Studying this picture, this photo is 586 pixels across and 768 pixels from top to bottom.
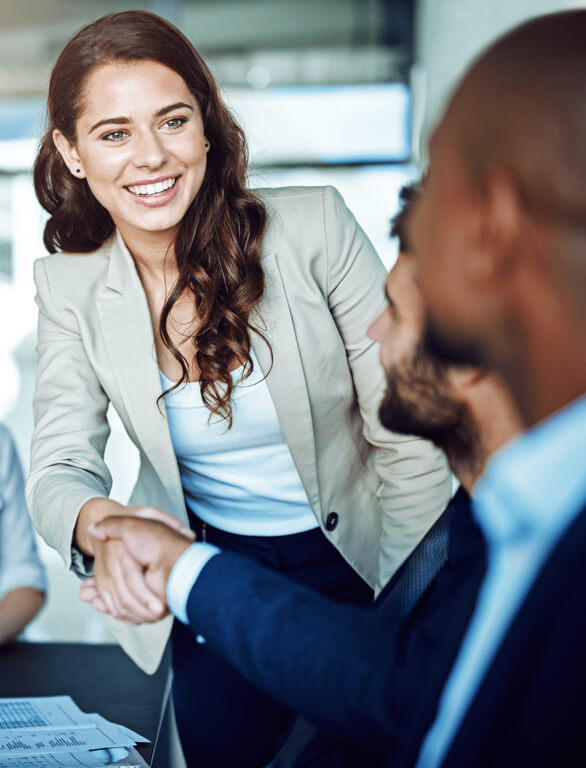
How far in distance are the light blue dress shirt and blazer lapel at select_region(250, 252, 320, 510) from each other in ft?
2.94

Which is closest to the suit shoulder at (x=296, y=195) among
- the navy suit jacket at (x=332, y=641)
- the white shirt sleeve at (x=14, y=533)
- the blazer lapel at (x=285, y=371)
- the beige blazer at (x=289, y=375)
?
the beige blazer at (x=289, y=375)

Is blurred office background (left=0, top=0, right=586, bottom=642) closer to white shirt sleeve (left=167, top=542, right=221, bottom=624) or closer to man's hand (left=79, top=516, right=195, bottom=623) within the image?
man's hand (left=79, top=516, right=195, bottom=623)

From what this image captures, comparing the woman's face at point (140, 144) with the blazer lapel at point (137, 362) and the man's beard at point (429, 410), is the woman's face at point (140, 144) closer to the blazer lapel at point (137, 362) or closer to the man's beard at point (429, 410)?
the blazer lapel at point (137, 362)

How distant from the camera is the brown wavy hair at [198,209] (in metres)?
1.51

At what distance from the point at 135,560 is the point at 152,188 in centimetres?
78

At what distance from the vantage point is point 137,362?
1641 millimetres

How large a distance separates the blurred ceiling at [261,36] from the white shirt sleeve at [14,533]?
264 inches

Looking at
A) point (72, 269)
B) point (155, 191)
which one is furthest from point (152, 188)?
point (72, 269)

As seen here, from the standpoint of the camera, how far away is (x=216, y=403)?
5.36 ft

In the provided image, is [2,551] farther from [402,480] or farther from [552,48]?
[552,48]

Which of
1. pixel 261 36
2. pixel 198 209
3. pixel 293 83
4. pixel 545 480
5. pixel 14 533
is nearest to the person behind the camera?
pixel 545 480

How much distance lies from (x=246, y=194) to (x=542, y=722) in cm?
131

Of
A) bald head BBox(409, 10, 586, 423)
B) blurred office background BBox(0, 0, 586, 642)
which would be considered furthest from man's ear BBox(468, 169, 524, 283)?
blurred office background BBox(0, 0, 586, 642)

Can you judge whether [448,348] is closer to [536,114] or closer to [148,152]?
[536,114]
